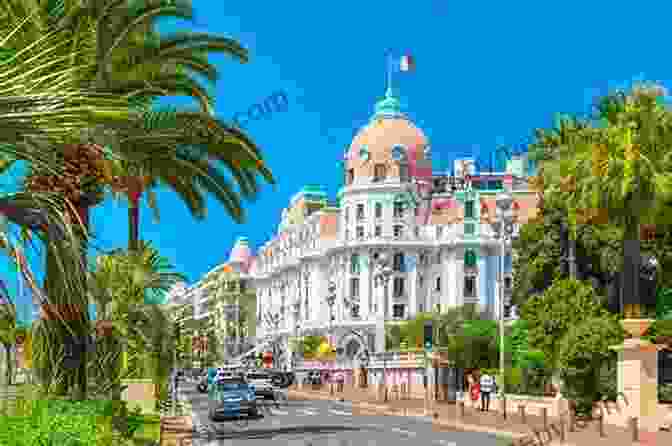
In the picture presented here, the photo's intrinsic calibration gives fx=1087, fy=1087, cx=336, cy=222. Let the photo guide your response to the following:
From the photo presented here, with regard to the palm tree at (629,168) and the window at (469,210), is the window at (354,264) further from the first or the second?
Result: the palm tree at (629,168)

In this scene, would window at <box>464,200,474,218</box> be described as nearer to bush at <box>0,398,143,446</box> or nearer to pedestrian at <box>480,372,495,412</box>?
pedestrian at <box>480,372,495,412</box>

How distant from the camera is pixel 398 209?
396ft

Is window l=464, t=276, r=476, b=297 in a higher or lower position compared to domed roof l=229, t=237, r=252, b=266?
lower

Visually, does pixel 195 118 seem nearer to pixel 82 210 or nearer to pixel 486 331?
pixel 82 210

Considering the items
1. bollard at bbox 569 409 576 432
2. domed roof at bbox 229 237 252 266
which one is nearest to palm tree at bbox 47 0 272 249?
bollard at bbox 569 409 576 432

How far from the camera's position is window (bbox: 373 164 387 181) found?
120312mm

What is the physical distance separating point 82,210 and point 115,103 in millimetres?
11514

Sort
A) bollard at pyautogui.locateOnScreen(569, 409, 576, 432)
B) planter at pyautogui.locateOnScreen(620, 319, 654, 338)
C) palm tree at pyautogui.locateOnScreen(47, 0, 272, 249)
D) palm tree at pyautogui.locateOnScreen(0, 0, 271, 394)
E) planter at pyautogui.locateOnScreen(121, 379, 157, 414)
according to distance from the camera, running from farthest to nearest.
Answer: planter at pyautogui.locateOnScreen(121, 379, 157, 414)
bollard at pyautogui.locateOnScreen(569, 409, 576, 432)
planter at pyautogui.locateOnScreen(620, 319, 654, 338)
palm tree at pyautogui.locateOnScreen(47, 0, 272, 249)
palm tree at pyautogui.locateOnScreen(0, 0, 271, 394)

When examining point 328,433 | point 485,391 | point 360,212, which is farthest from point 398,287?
point 328,433

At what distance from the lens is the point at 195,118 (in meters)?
20.6

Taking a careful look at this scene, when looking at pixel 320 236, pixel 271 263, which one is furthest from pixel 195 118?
pixel 271 263

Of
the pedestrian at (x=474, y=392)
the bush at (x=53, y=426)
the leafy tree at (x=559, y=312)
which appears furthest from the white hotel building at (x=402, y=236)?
the bush at (x=53, y=426)

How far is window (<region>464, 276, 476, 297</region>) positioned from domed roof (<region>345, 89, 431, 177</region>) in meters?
13.4

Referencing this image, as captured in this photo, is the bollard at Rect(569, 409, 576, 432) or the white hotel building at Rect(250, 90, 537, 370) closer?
the bollard at Rect(569, 409, 576, 432)
